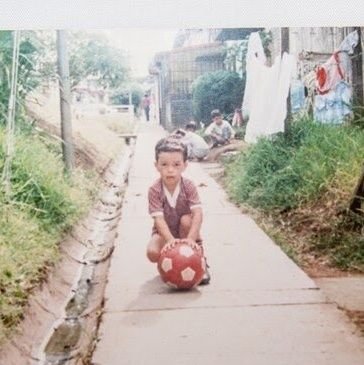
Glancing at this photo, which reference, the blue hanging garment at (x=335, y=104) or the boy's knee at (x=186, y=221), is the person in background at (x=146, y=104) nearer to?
the boy's knee at (x=186, y=221)

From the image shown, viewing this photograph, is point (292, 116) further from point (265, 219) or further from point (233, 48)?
point (233, 48)

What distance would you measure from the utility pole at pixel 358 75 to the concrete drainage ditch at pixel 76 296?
136 cm

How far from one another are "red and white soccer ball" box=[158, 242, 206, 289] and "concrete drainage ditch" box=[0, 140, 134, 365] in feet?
1.00

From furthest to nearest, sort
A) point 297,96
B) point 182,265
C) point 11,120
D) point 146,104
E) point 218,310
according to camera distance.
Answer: point 297,96 → point 11,120 → point 146,104 → point 182,265 → point 218,310

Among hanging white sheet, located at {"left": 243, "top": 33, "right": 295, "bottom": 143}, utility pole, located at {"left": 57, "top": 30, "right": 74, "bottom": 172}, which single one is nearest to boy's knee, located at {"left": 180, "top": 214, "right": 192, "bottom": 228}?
hanging white sheet, located at {"left": 243, "top": 33, "right": 295, "bottom": 143}

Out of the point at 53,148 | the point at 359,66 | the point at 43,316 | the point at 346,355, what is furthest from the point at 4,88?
the point at 346,355

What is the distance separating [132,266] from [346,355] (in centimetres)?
117

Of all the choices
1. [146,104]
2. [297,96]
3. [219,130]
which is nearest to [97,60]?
[146,104]

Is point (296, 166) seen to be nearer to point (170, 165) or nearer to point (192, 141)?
point (192, 141)

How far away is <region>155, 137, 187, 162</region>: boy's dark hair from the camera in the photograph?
2.30 m

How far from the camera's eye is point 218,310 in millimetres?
2119

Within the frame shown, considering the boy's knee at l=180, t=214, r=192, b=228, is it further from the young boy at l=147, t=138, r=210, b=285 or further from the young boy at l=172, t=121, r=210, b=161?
the young boy at l=172, t=121, r=210, b=161

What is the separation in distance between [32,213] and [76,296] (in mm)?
648

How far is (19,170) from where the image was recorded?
3.15m
